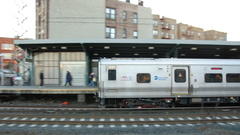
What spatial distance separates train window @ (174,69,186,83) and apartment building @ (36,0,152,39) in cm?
1736

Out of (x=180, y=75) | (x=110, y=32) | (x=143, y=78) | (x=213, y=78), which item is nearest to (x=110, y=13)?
(x=110, y=32)

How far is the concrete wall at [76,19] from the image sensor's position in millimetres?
24766

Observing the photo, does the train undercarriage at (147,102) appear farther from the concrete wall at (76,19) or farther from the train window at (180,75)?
the concrete wall at (76,19)

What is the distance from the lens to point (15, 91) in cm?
1399

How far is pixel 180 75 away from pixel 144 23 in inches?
830

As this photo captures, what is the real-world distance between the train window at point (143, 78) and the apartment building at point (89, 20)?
16.7m

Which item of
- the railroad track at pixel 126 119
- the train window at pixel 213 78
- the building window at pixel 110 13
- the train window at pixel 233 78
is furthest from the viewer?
the building window at pixel 110 13

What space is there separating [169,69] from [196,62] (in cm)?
172

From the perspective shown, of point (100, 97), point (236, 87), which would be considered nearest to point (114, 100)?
point (100, 97)

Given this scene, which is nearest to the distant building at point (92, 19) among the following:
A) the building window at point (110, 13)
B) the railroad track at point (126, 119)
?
the building window at point (110, 13)

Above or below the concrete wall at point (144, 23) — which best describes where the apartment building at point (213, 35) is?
above

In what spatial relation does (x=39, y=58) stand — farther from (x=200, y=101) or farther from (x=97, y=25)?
(x=200, y=101)

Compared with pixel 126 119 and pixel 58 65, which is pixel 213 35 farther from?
pixel 126 119

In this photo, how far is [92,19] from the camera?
26266 millimetres
